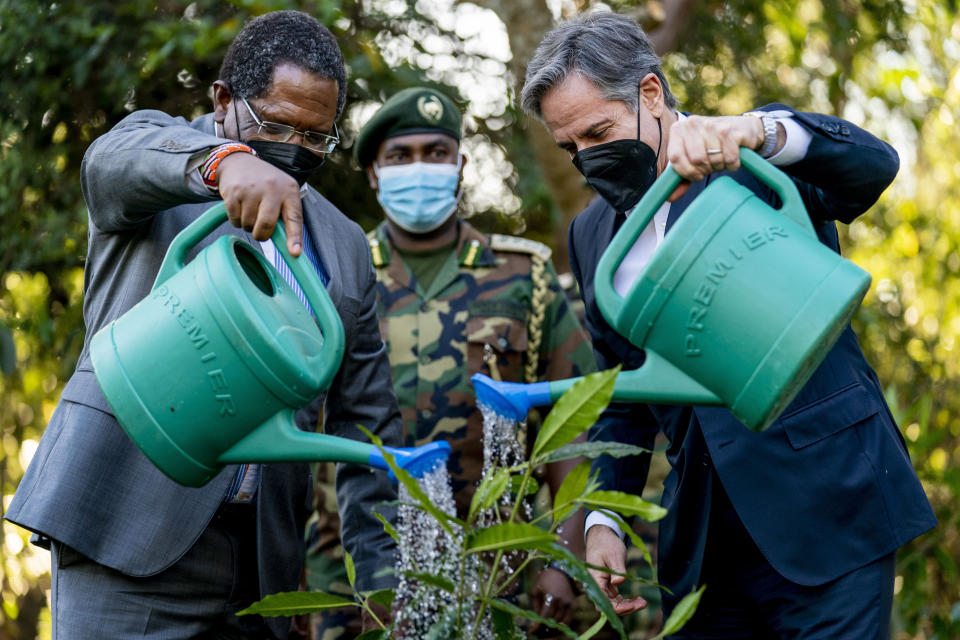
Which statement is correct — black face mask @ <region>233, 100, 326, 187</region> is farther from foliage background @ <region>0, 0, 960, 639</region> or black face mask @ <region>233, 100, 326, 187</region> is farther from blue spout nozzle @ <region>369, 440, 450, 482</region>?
foliage background @ <region>0, 0, 960, 639</region>

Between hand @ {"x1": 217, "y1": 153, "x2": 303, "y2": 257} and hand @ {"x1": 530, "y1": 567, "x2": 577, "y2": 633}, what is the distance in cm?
178

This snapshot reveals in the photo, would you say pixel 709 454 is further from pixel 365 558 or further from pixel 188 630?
Result: pixel 188 630

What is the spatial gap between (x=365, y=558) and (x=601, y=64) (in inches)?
41.6

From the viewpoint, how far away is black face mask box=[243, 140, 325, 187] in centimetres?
186

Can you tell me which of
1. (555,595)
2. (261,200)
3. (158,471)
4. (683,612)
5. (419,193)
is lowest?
(555,595)

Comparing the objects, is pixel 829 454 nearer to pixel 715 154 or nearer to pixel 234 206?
pixel 715 154

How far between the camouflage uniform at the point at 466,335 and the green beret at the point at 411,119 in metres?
0.33

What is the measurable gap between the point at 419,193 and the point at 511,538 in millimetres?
2043

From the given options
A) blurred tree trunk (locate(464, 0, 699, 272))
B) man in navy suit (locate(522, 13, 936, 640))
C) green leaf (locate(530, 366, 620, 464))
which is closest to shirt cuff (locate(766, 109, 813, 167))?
man in navy suit (locate(522, 13, 936, 640))

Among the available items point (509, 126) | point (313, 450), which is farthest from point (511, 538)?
point (509, 126)

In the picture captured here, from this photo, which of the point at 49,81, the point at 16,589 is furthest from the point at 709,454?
the point at 16,589

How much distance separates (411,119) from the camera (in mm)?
3268

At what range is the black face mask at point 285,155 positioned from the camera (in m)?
1.86

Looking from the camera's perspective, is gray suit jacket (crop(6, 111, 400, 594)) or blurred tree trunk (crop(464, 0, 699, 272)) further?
blurred tree trunk (crop(464, 0, 699, 272))
